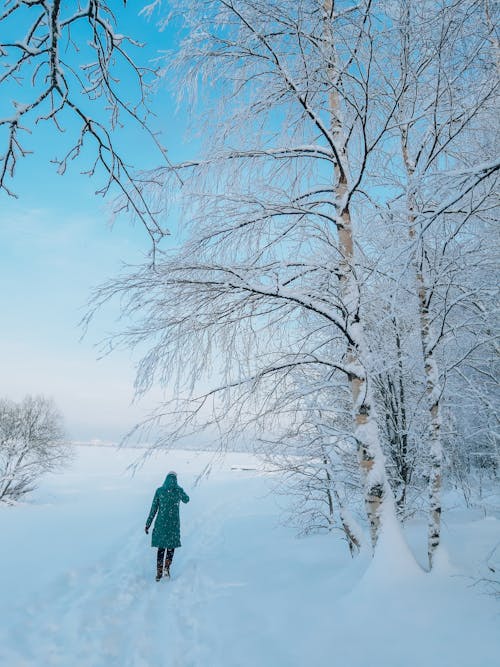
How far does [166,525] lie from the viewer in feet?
19.7

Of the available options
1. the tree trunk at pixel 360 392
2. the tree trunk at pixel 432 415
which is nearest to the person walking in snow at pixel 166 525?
the tree trunk at pixel 360 392

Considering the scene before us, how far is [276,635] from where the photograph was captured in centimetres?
345

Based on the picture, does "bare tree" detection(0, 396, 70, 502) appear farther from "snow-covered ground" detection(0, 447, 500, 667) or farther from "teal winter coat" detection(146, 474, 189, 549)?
"teal winter coat" detection(146, 474, 189, 549)

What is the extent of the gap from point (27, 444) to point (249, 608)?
26212 millimetres

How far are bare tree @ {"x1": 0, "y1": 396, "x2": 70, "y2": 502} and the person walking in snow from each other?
71.4 ft

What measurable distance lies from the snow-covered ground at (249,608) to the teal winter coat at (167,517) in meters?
0.55

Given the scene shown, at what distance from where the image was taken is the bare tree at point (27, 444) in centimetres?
2373

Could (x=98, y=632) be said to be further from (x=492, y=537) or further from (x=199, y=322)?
(x=492, y=537)

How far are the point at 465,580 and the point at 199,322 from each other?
11.2 feet

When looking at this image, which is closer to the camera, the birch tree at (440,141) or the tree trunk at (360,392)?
the birch tree at (440,141)

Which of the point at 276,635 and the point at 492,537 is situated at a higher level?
the point at 492,537

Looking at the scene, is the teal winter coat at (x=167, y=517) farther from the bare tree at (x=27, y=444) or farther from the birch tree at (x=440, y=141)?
the bare tree at (x=27, y=444)

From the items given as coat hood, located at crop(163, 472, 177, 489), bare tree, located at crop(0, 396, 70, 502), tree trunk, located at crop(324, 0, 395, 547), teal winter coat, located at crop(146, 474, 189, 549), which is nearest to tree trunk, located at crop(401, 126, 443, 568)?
tree trunk, located at crop(324, 0, 395, 547)

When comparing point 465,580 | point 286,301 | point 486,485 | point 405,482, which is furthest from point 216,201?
point 486,485
